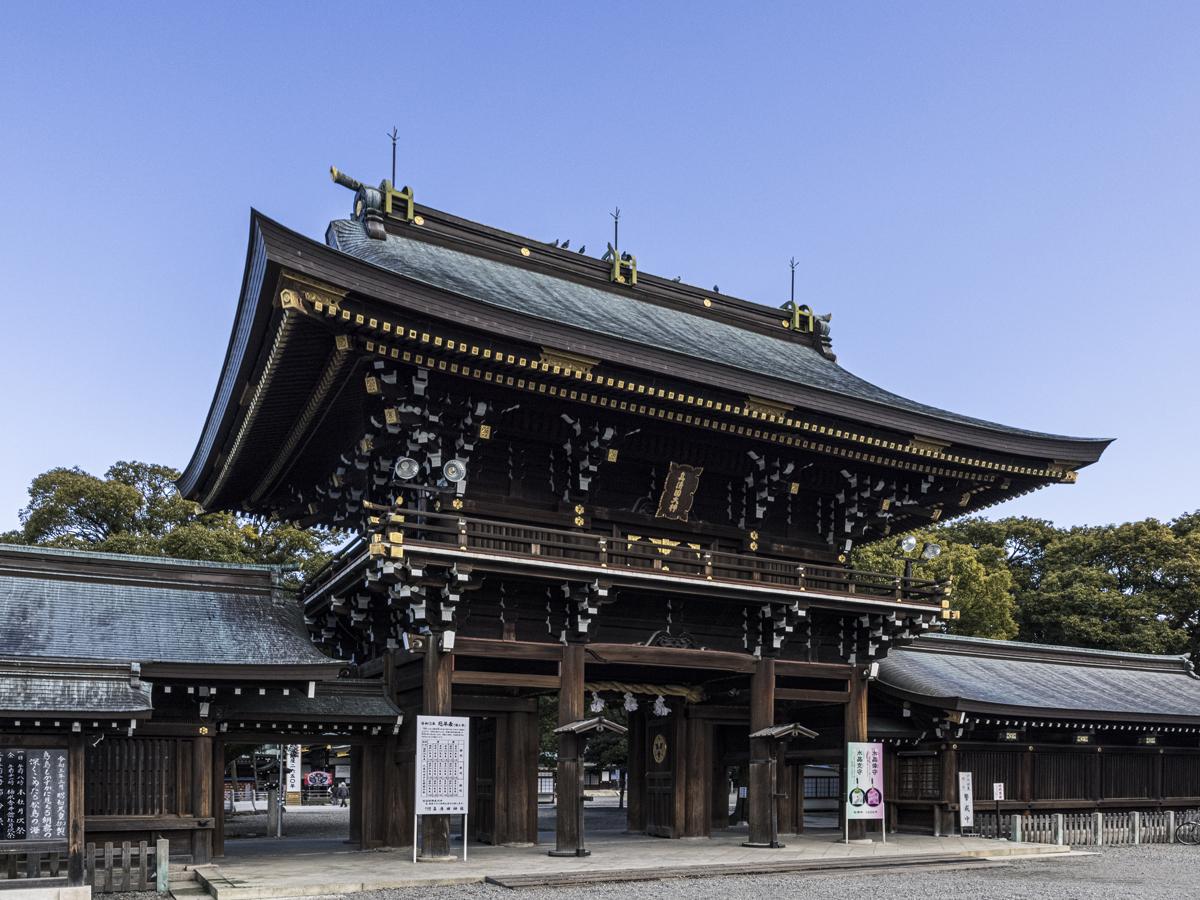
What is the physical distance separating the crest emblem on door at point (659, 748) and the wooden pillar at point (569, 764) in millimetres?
5667

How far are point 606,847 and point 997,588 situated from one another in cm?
3240

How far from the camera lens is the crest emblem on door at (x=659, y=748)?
973 inches

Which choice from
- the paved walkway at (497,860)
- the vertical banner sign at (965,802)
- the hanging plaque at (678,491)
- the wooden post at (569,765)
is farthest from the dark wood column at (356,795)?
the vertical banner sign at (965,802)

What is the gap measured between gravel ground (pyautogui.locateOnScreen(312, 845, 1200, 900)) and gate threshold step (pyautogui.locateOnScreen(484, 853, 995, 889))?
27cm

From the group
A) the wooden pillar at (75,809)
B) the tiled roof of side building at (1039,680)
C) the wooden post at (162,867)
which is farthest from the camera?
the tiled roof of side building at (1039,680)

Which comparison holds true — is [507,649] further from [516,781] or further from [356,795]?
[356,795]

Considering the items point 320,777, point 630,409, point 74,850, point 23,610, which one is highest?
point 630,409

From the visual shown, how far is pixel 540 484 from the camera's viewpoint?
20.6m

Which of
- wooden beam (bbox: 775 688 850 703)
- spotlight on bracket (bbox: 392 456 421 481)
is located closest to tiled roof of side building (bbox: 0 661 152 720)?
spotlight on bracket (bbox: 392 456 421 481)

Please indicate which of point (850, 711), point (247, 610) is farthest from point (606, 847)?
point (247, 610)

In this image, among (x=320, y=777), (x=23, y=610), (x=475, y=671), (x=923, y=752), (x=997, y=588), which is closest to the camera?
(x=23, y=610)

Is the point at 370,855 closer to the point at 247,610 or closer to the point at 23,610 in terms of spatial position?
the point at 247,610

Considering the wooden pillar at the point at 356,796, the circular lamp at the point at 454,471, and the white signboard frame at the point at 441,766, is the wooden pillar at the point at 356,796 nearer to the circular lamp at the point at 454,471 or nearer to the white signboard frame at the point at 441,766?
the white signboard frame at the point at 441,766

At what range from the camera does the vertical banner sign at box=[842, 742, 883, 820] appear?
22.7m
